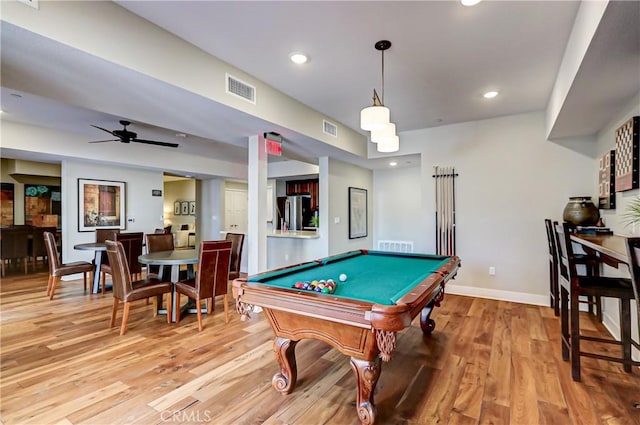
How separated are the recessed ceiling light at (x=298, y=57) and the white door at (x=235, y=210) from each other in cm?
646

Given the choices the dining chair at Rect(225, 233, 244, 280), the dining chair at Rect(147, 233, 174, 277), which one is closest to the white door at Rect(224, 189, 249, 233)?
the dining chair at Rect(147, 233, 174, 277)

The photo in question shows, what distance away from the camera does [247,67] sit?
3.07 meters

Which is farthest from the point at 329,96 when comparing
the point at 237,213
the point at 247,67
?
the point at 237,213

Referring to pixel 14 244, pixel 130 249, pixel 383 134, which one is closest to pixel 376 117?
pixel 383 134

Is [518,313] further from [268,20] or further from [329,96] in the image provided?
[268,20]

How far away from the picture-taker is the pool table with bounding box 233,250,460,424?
1.55m

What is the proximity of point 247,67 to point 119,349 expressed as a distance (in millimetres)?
3054

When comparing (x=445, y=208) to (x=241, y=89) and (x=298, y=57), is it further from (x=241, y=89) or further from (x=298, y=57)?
(x=241, y=89)

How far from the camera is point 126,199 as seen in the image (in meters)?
6.82

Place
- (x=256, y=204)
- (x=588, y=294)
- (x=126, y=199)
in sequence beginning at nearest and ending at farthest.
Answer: (x=588, y=294) < (x=256, y=204) < (x=126, y=199)

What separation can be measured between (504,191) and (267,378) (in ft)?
14.1

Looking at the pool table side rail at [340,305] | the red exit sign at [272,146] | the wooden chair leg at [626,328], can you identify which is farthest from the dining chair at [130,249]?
the wooden chair leg at [626,328]

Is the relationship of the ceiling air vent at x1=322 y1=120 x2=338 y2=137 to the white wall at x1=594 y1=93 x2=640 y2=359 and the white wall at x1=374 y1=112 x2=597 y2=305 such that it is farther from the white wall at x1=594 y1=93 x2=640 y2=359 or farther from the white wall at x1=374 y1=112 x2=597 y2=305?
the white wall at x1=594 y1=93 x2=640 y2=359

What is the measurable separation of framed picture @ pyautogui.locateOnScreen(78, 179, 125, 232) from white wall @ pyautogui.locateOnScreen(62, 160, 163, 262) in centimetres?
9
